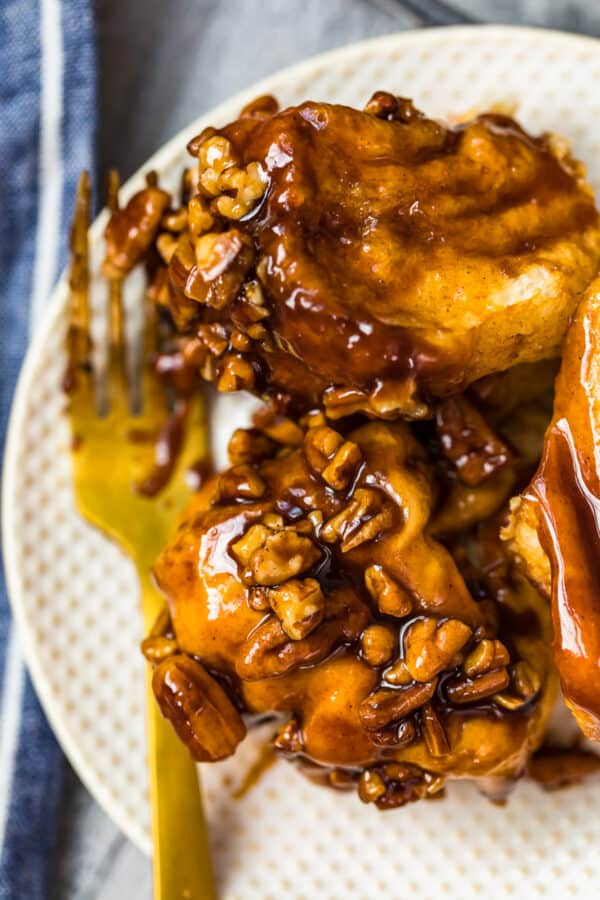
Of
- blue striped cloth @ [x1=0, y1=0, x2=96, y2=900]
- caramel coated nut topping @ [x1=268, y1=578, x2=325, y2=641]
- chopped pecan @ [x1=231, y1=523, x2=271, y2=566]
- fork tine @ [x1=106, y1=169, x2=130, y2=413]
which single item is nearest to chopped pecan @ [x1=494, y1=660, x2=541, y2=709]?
caramel coated nut topping @ [x1=268, y1=578, x2=325, y2=641]

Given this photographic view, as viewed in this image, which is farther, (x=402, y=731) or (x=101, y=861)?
(x=101, y=861)

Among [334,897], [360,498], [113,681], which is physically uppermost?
[360,498]

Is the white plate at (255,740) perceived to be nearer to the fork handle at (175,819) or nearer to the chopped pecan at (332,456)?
the fork handle at (175,819)

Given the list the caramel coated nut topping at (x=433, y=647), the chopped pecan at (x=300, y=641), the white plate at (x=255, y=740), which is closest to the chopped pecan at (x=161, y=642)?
the chopped pecan at (x=300, y=641)

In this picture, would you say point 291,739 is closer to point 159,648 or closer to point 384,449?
point 159,648

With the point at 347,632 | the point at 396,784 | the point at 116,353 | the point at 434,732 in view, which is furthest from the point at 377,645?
the point at 116,353

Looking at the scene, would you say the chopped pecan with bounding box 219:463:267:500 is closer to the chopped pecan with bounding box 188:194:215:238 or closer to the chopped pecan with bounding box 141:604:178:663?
the chopped pecan with bounding box 141:604:178:663

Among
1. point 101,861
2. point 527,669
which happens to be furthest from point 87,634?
point 527,669

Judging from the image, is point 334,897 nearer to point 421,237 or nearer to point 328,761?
point 328,761
